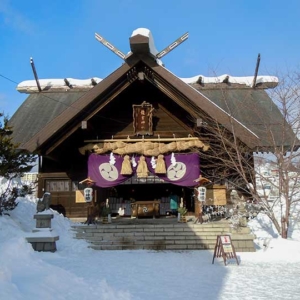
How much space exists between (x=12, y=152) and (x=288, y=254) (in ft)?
28.8

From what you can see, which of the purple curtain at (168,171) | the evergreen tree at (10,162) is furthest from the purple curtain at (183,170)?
the evergreen tree at (10,162)

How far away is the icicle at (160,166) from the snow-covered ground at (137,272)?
12.2 feet

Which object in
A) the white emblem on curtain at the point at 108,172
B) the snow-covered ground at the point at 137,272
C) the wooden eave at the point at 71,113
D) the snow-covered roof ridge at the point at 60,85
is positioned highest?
the snow-covered roof ridge at the point at 60,85

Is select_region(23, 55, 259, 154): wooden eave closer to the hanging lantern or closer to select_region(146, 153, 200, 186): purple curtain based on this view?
select_region(146, 153, 200, 186): purple curtain

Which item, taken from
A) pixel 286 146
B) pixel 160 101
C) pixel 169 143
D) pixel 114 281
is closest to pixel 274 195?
pixel 286 146

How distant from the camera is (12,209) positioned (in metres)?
11.7

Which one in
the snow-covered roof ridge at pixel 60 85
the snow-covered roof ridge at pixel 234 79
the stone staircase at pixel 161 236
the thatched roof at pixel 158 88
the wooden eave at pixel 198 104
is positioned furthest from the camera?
the snow-covered roof ridge at pixel 60 85

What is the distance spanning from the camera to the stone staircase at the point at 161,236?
10.7 metres

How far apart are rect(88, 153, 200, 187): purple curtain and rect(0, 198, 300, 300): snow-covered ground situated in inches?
110

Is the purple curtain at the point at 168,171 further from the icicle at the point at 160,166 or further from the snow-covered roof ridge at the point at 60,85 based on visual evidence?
the snow-covered roof ridge at the point at 60,85

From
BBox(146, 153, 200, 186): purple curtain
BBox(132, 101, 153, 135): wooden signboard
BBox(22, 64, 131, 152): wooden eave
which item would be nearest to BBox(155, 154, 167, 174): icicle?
BBox(146, 153, 200, 186): purple curtain

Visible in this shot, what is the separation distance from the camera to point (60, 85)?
21.3m

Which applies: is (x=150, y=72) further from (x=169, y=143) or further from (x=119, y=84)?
(x=169, y=143)

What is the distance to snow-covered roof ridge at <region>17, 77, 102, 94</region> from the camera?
67.9 ft
